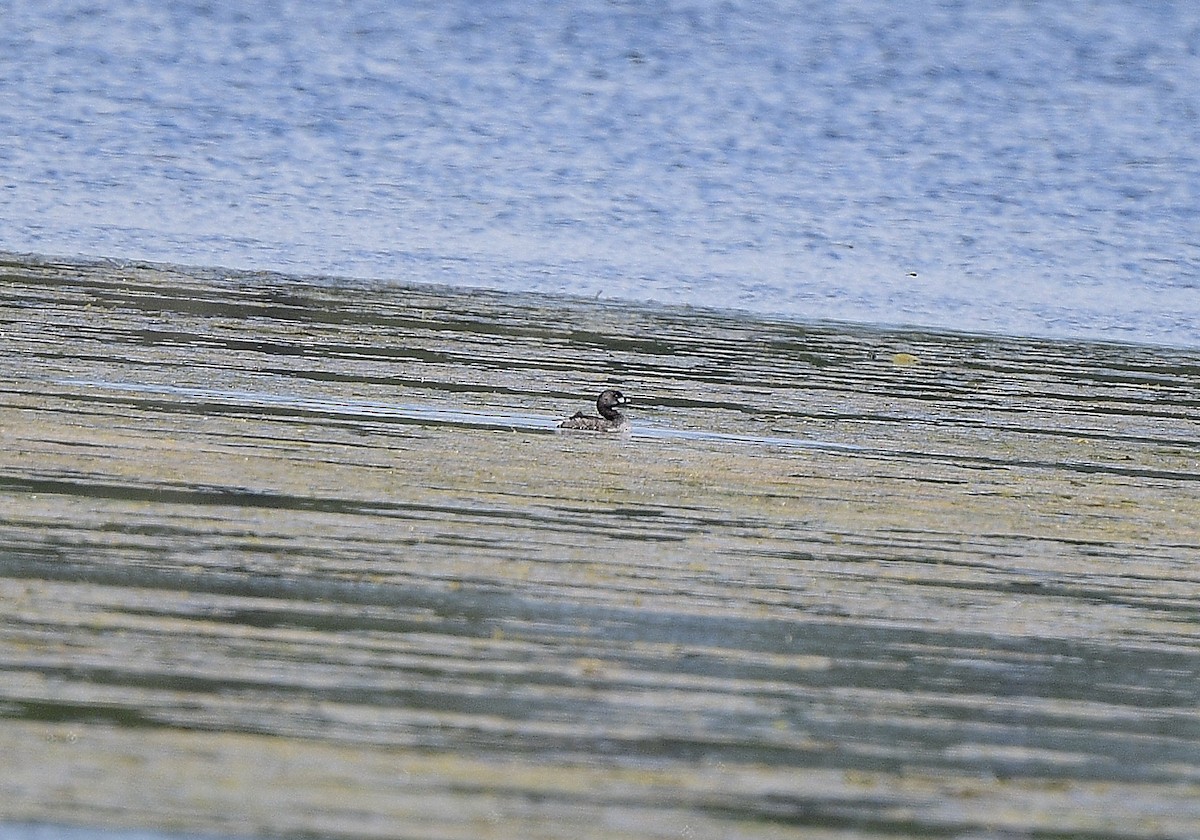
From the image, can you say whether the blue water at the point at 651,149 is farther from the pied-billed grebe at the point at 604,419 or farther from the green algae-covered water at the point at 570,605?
the pied-billed grebe at the point at 604,419

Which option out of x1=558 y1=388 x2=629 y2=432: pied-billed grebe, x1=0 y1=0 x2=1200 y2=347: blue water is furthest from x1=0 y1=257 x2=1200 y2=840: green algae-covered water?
x1=0 y1=0 x2=1200 y2=347: blue water

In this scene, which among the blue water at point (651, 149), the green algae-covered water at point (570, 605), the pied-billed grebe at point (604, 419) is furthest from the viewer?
the blue water at point (651, 149)

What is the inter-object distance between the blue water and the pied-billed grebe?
353 inches

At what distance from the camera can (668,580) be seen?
8664 mm

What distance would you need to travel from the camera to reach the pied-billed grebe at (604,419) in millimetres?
12555

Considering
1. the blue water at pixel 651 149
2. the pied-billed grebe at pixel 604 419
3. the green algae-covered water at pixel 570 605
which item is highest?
the green algae-covered water at pixel 570 605

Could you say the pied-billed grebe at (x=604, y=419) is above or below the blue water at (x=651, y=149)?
above

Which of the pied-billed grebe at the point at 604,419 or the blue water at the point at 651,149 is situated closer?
the pied-billed grebe at the point at 604,419

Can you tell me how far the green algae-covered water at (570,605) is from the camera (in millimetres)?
5902

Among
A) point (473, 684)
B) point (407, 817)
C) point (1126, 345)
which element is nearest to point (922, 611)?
point (473, 684)

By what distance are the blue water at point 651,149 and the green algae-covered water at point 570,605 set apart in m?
8.64

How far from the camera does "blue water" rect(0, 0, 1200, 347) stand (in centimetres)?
2447

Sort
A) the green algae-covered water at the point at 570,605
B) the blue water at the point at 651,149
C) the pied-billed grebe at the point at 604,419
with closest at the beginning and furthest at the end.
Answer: the green algae-covered water at the point at 570,605 → the pied-billed grebe at the point at 604,419 → the blue water at the point at 651,149

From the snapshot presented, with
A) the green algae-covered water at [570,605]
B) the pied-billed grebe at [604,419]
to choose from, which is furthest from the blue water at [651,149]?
the pied-billed grebe at [604,419]
